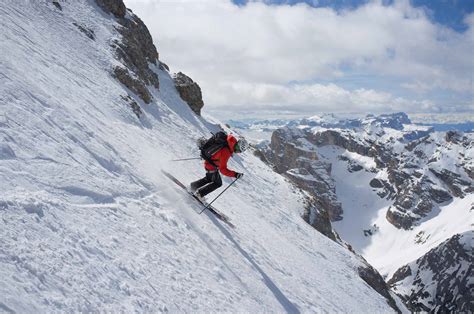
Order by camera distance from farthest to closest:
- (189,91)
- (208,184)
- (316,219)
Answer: (189,91) < (316,219) < (208,184)

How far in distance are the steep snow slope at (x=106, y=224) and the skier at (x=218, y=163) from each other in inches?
29.3

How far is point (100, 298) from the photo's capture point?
700 cm

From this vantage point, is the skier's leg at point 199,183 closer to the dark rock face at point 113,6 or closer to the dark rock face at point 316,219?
the dark rock face at point 316,219

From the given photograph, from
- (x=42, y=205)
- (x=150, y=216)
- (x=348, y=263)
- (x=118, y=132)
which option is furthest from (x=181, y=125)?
(x=42, y=205)

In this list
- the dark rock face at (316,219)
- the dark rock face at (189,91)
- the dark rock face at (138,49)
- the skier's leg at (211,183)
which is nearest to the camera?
the skier's leg at (211,183)

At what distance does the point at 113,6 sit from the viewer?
131ft

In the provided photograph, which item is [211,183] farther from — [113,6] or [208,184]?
[113,6]

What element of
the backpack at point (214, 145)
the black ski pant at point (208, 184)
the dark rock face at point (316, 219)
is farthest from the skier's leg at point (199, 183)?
the dark rock face at point (316, 219)

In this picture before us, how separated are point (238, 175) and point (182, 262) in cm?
472

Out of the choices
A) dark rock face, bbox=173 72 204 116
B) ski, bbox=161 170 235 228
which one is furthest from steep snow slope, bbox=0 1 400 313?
dark rock face, bbox=173 72 204 116

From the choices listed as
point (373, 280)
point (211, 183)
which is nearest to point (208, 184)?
point (211, 183)

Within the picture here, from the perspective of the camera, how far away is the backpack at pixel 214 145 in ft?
45.1

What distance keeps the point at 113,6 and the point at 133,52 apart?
761 cm

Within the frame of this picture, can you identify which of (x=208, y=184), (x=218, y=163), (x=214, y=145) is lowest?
(x=208, y=184)
